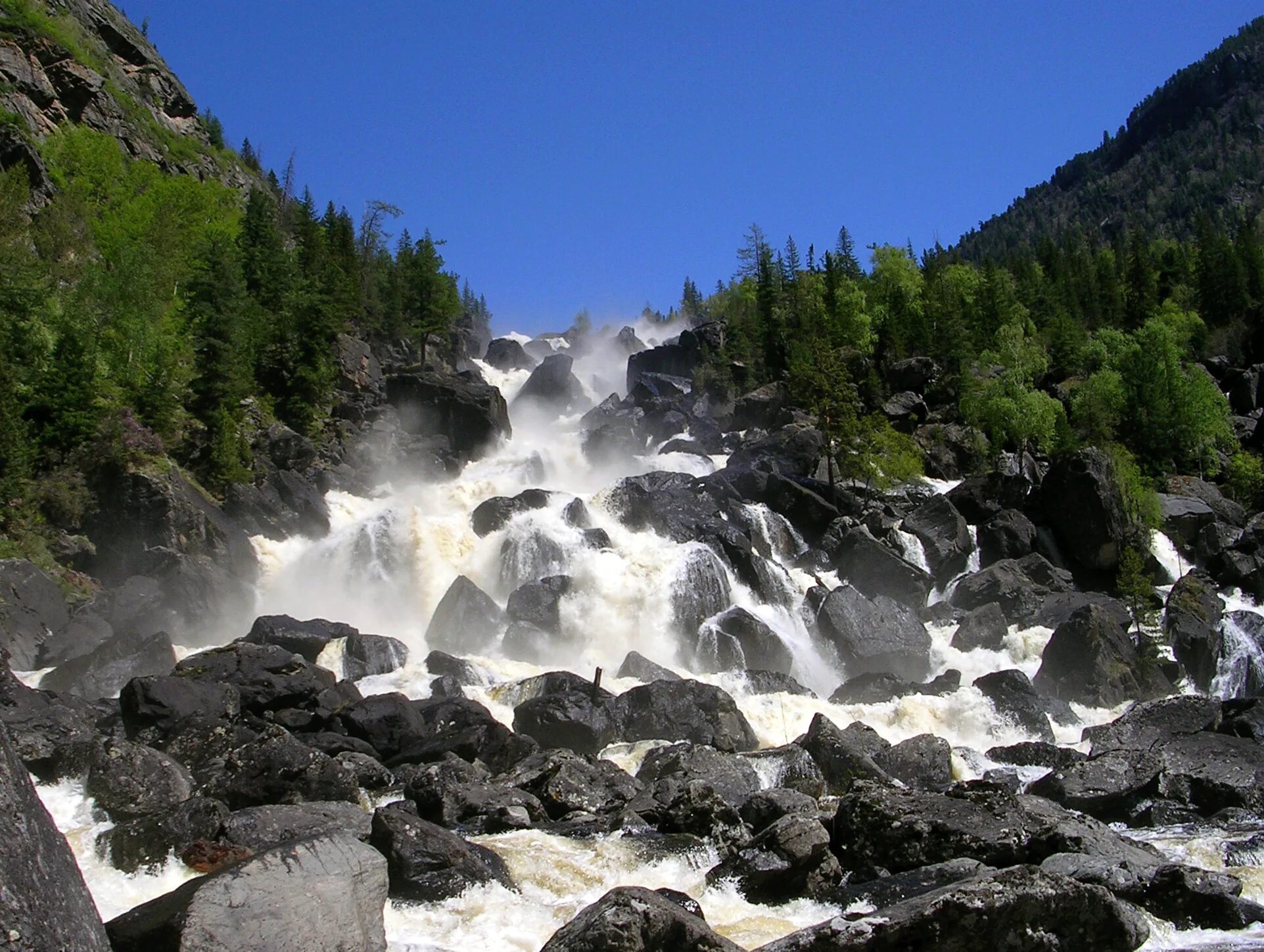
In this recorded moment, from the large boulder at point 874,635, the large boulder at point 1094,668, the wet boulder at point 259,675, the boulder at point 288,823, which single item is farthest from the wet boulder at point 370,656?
the large boulder at point 1094,668

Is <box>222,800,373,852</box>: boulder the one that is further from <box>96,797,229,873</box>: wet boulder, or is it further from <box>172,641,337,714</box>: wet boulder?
<box>172,641,337,714</box>: wet boulder

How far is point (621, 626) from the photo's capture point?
1503 inches

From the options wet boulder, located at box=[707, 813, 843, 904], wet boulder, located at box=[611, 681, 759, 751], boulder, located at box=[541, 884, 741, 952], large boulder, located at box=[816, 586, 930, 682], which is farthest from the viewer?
large boulder, located at box=[816, 586, 930, 682]

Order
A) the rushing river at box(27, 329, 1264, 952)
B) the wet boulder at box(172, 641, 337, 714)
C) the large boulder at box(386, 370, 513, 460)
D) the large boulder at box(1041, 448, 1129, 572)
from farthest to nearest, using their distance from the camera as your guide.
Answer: the large boulder at box(386, 370, 513, 460) → the large boulder at box(1041, 448, 1129, 572) → the wet boulder at box(172, 641, 337, 714) → the rushing river at box(27, 329, 1264, 952)

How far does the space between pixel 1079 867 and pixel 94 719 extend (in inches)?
889

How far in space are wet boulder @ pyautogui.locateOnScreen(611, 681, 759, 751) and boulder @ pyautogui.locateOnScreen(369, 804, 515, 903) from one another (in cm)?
1223

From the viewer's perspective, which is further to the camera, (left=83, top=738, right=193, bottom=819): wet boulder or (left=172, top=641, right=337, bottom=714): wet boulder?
(left=172, top=641, right=337, bottom=714): wet boulder

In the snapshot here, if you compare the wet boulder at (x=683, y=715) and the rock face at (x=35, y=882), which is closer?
the rock face at (x=35, y=882)

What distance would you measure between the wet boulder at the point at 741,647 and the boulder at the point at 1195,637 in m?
16.2

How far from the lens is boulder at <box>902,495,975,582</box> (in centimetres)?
4788

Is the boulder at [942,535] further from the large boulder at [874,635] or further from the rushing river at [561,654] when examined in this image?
the large boulder at [874,635]

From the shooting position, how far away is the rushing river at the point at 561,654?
1414cm

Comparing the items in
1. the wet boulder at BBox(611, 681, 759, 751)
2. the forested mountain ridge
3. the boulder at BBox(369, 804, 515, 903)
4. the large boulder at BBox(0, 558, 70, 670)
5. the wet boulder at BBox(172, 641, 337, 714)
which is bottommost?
the boulder at BBox(369, 804, 515, 903)

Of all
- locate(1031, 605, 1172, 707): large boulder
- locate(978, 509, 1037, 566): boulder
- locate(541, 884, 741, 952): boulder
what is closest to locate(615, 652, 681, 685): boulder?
locate(1031, 605, 1172, 707): large boulder
